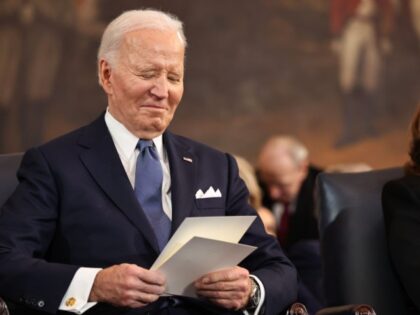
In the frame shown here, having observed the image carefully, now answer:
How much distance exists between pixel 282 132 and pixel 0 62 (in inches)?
118

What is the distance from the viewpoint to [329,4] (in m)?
10.3

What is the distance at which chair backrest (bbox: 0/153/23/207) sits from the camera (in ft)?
11.2

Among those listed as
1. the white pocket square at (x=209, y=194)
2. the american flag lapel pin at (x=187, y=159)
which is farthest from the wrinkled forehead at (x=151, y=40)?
the white pocket square at (x=209, y=194)

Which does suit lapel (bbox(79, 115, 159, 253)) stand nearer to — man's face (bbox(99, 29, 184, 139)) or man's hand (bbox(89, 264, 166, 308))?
man's face (bbox(99, 29, 184, 139))

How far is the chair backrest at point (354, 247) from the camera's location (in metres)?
3.53

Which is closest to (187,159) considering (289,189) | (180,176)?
(180,176)

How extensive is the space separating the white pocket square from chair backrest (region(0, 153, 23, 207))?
0.66 m

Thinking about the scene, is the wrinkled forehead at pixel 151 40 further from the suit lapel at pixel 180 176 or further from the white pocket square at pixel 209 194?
the white pocket square at pixel 209 194

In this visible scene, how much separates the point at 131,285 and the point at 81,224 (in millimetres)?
415

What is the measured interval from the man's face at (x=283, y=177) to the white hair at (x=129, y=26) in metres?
5.14

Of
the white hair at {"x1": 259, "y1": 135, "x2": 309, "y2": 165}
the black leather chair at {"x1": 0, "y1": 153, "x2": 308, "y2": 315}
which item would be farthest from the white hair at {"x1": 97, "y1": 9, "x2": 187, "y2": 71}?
the white hair at {"x1": 259, "y1": 135, "x2": 309, "y2": 165}

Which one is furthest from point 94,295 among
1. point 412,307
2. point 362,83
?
point 362,83

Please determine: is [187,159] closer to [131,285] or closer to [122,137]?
[122,137]

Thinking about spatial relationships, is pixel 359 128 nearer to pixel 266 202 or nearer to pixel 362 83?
pixel 362 83
